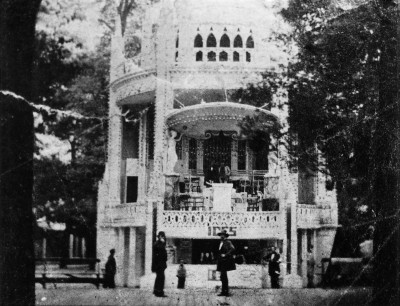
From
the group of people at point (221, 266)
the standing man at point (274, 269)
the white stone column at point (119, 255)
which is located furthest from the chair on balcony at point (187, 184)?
the standing man at point (274, 269)

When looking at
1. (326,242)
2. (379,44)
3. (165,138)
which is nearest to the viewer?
(379,44)

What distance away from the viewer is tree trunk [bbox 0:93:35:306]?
903 cm

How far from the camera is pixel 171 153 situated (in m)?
14.6

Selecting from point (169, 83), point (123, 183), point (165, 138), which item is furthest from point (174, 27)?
point (123, 183)

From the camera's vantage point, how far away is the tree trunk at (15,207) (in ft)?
29.6

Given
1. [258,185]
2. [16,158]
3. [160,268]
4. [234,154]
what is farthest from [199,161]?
[16,158]

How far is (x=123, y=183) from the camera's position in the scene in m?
15.5

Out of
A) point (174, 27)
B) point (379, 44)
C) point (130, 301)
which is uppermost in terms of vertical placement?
point (174, 27)

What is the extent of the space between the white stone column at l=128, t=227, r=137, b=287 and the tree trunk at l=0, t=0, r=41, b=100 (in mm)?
4461

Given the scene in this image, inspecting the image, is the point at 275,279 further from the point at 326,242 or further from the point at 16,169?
the point at 16,169

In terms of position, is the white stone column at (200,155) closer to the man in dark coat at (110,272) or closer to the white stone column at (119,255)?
the white stone column at (119,255)

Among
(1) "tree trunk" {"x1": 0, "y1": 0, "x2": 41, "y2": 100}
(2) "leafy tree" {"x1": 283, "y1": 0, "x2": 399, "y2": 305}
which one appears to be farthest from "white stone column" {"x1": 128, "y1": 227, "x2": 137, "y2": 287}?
(1) "tree trunk" {"x1": 0, "y1": 0, "x2": 41, "y2": 100}

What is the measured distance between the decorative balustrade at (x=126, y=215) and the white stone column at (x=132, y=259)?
9.5 inches

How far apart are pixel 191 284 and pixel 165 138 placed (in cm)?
428
